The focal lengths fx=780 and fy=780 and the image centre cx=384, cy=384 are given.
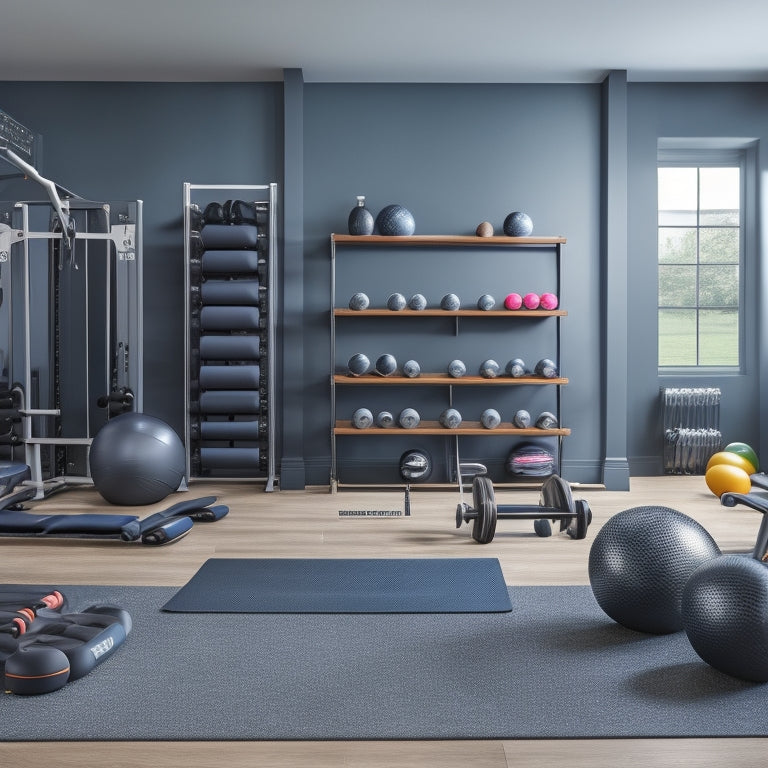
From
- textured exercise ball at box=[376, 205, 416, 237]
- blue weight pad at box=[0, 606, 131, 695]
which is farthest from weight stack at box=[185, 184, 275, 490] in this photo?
blue weight pad at box=[0, 606, 131, 695]

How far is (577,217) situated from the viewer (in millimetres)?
5395

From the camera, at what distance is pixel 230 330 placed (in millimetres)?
5102

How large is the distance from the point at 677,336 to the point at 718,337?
0.29 metres

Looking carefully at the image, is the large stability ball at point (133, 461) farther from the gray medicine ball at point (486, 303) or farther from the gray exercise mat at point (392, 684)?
the gray medicine ball at point (486, 303)

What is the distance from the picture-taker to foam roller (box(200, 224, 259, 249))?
4992 millimetres

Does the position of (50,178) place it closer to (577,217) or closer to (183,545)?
(183,545)

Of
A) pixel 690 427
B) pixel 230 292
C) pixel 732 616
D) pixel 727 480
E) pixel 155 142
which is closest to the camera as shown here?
pixel 732 616

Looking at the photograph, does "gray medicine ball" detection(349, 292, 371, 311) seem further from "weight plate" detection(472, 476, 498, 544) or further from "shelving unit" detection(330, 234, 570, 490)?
"weight plate" detection(472, 476, 498, 544)

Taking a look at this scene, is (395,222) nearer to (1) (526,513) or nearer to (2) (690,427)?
(1) (526,513)

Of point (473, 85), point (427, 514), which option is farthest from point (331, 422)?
point (473, 85)

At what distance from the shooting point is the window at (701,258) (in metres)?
5.64

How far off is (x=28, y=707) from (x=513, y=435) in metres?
3.74

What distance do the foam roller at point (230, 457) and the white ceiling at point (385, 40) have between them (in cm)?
249

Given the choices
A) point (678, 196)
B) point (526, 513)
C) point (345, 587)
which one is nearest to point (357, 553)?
point (345, 587)
